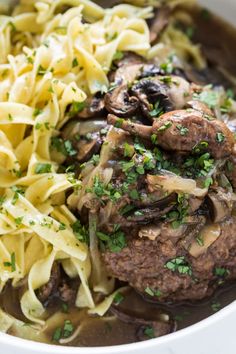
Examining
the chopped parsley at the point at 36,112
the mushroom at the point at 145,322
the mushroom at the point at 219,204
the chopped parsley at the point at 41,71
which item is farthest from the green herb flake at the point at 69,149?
the mushroom at the point at 145,322

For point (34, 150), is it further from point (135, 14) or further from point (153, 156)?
point (135, 14)

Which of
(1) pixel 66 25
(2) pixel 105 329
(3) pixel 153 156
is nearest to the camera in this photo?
(3) pixel 153 156

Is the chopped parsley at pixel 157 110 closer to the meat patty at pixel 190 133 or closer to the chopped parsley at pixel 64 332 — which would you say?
the meat patty at pixel 190 133

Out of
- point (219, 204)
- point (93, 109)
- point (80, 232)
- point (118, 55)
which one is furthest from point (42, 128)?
point (219, 204)

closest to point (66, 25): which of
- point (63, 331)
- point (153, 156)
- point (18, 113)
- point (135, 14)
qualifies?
point (135, 14)

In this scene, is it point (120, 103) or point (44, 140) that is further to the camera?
point (44, 140)

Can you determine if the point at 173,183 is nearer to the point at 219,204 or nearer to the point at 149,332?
the point at 219,204

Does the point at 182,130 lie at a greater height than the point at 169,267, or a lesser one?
greater
